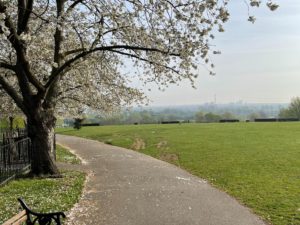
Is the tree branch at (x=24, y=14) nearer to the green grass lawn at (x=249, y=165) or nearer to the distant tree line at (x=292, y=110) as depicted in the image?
the green grass lawn at (x=249, y=165)

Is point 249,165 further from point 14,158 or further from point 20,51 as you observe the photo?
point 20,51

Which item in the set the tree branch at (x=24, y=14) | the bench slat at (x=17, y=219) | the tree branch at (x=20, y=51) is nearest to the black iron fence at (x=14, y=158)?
the tree branch at (x=20, y=51)

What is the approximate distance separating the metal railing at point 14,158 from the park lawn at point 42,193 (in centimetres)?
64

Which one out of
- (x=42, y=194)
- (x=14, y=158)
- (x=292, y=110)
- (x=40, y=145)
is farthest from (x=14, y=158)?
(x=292, y=110)

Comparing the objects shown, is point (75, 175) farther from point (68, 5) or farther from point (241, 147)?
point (241, 147)

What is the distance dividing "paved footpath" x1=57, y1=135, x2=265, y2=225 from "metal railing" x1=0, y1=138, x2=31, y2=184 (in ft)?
8.70

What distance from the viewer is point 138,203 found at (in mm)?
11398

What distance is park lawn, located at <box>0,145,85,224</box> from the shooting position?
10463 mm

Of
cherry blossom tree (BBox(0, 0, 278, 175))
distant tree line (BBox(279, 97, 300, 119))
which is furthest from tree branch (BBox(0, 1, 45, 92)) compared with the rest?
distant tree line (BBox(279, 97, 300, 119))

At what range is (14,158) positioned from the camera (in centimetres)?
1750

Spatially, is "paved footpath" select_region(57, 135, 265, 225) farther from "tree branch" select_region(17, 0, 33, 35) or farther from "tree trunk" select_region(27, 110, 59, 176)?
"tree branch" select_region(17, 0, 33, 35)

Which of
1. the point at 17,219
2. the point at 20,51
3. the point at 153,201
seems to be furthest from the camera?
the point at 20,51

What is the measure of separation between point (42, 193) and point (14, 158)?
5.63 m

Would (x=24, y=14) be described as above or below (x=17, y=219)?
above
